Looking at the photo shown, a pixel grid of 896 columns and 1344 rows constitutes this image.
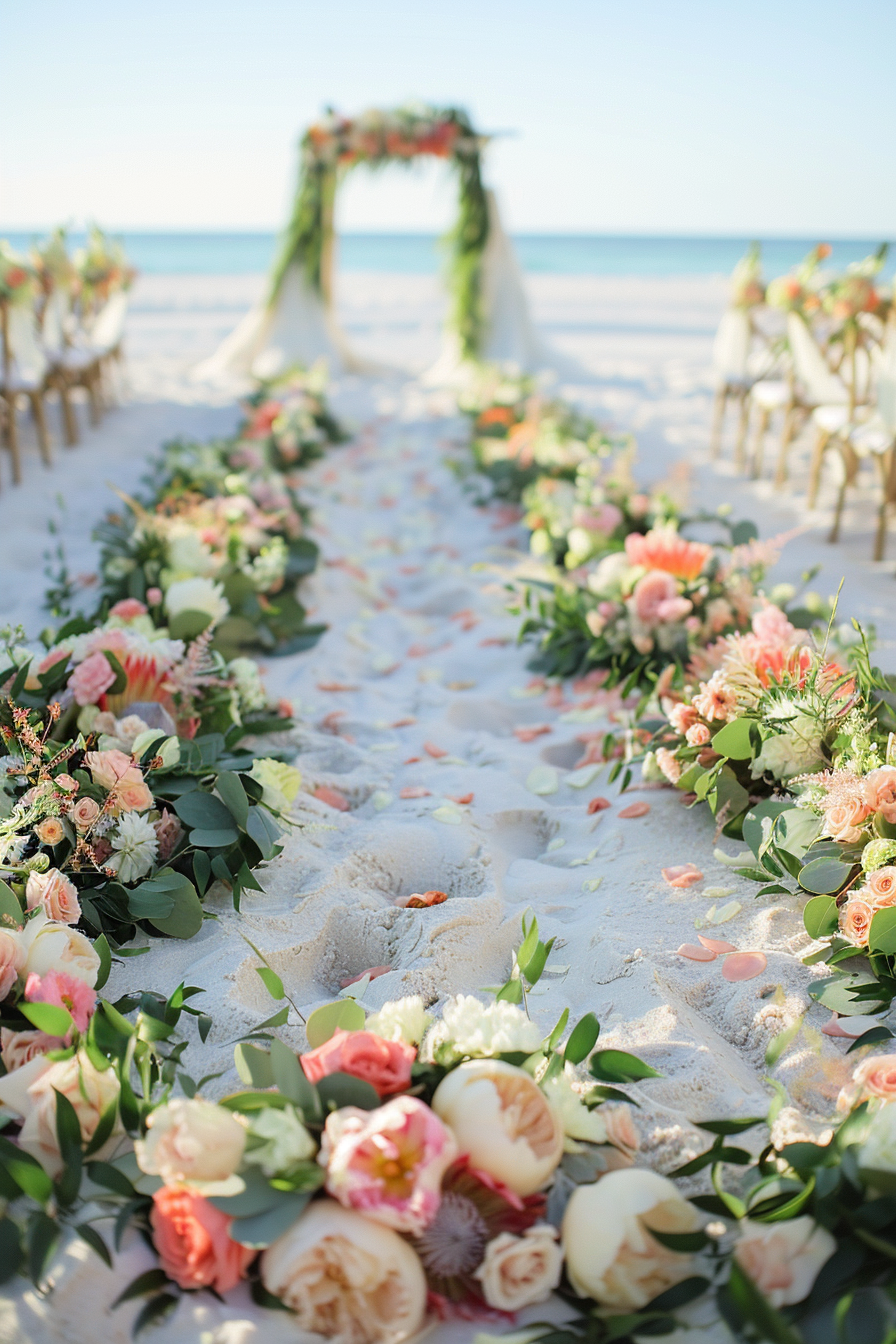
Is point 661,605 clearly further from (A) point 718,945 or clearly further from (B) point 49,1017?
(B) point 49,1017

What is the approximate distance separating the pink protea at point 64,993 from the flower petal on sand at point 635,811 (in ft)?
3.62

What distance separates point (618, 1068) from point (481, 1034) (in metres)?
0.20

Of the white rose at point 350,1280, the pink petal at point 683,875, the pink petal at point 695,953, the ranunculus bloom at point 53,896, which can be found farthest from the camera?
the pink petal at point 683,875

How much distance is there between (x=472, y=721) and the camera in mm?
2525

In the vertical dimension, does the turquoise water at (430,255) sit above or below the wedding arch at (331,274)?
above

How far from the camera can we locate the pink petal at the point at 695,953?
147 centimetres

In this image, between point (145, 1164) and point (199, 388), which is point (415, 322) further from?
point (145, 1164)

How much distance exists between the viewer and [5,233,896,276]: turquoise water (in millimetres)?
28000

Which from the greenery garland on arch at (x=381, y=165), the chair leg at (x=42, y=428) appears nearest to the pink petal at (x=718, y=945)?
the chair leg at (x=42, y=428)

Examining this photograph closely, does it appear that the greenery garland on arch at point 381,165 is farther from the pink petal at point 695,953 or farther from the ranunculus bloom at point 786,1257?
the ranunculus bloom at point 786,1257

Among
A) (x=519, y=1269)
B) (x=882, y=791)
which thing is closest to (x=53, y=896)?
(x=519, y=1269)

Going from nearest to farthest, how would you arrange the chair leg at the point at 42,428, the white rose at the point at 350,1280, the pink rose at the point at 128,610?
the white rose at the point at 350,1280 → the pink rose at the point at 128,610 → the chair leg at the point at 42,428

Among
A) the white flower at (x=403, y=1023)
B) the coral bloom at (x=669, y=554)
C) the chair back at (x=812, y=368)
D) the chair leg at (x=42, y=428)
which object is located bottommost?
the white flower at (x=403, y=1023)

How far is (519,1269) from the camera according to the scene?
0.90 meters
